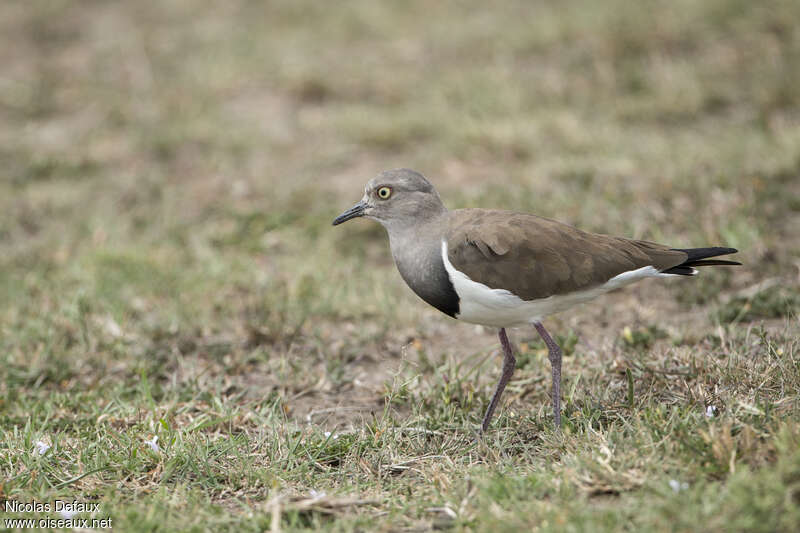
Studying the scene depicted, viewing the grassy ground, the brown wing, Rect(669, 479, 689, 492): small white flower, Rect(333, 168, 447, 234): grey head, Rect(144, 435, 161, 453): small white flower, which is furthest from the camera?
Rect(333, 168, 447, 234): grey head

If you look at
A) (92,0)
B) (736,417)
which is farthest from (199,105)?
(736,417)

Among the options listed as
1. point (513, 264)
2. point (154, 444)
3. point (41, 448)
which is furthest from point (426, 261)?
point (41, 448)

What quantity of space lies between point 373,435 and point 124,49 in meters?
7.56

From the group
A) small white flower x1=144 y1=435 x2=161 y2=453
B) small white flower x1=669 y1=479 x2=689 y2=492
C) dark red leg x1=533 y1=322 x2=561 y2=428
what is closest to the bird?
dark red leg x1=533 y1=322 x2=561 y2=428

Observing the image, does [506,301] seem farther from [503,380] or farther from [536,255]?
[503,380]

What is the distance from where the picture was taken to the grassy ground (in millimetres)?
3332

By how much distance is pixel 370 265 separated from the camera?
20.3ft

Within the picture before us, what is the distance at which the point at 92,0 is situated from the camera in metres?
11.0

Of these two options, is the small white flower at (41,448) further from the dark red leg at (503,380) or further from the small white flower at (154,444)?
the dark red leg at (503,380)

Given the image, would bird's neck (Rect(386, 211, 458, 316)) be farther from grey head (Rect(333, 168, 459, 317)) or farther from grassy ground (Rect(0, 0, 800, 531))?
grassy ground (Rect(0, 0, 800, 531))

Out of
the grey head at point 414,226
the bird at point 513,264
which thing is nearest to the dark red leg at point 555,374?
the bird at point 513,264

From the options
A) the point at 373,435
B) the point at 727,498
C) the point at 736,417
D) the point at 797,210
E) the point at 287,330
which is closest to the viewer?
the point at 727,498

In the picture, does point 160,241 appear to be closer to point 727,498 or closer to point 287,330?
point 287,330

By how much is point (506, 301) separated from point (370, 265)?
254cm
